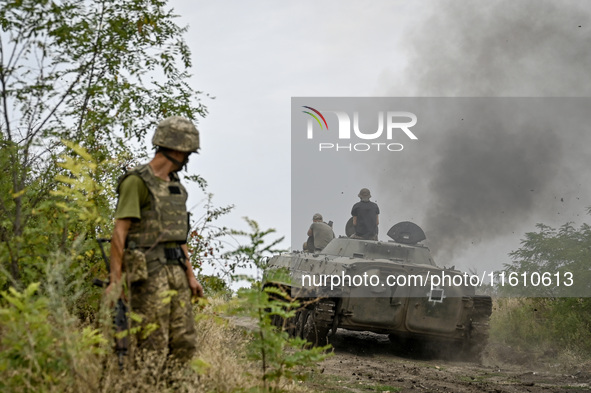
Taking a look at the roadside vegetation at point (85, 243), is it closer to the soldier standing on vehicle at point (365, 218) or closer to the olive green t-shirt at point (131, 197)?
the olive green t-shirt at point (131, 197)

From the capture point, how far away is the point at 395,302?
13.7m

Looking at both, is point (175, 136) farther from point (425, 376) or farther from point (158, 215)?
point (425, 376)

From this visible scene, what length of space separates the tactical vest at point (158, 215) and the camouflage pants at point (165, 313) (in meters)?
0.23

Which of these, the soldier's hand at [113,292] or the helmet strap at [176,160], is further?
the helmet strap at [176,160]

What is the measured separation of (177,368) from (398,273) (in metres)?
8.20

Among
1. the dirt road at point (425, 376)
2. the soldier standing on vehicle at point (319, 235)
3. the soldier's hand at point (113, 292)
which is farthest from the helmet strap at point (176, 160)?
the soldier standing on vehicle at point (319, 235)

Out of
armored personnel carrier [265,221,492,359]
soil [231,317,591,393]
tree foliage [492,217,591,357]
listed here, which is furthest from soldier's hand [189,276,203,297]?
tree foliage [492,217,591,357]

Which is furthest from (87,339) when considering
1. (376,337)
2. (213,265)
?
(376,337)

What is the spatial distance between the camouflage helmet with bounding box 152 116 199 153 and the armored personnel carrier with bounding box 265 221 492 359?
291 inches

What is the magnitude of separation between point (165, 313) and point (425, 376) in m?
6.16

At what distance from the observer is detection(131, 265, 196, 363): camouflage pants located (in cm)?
586

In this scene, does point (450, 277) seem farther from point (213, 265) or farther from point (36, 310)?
point (36, 310)

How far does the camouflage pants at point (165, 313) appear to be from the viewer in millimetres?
5855

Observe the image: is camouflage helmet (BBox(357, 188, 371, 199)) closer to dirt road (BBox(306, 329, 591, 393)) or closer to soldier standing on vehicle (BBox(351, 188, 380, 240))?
soldier standing on vehicle (BBox(351, 188, 380, 240))
